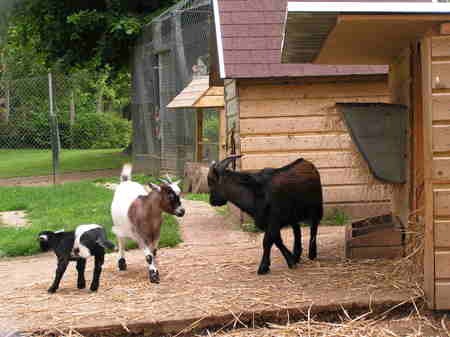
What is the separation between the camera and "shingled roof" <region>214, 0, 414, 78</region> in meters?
9.37

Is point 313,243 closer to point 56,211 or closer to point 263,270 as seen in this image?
point 263,270

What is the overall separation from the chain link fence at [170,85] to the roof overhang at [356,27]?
695 cm

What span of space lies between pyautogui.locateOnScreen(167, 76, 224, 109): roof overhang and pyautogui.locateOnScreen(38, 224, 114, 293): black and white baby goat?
680 cm

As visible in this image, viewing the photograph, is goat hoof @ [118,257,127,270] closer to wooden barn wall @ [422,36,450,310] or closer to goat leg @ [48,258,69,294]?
goat leg @ [48,258,69,294]

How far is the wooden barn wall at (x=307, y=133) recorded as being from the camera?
970cm

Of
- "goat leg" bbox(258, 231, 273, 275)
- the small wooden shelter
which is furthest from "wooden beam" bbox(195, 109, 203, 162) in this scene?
"goat leg" bbox(258, 231, 273, 275)

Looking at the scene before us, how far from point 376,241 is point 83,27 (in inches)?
589

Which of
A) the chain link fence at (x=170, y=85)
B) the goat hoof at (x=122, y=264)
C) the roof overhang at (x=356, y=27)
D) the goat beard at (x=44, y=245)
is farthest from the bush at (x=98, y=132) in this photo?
the roof overhang at (x=356, y=27)

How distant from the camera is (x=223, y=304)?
5.49 m

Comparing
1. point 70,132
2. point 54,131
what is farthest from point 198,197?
point 70,132

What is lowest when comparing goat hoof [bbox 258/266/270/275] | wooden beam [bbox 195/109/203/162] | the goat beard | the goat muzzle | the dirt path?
the dirt path

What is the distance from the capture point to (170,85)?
15797mm

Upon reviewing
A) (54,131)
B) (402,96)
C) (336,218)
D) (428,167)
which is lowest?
(336,218)

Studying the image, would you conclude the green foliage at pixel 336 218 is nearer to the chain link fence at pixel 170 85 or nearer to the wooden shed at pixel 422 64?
the wooden shed at pixel 422 64
